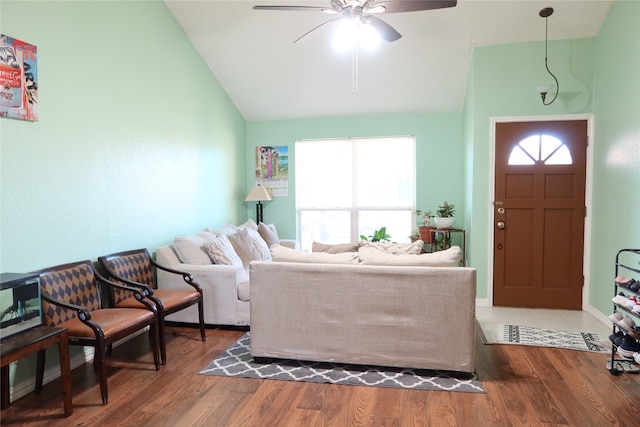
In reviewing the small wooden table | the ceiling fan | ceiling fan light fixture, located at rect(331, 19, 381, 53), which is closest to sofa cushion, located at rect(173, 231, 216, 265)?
the small wooden table

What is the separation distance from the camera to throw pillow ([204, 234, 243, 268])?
3.88m

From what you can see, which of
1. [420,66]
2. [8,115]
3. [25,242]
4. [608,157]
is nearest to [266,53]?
[420,66]

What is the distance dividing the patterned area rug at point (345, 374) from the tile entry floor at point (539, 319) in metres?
0.96

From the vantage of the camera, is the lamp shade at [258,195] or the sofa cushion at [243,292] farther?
the lamp shade at [258,195]

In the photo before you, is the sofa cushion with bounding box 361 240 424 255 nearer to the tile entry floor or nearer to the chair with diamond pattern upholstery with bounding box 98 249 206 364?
the tile entry floor

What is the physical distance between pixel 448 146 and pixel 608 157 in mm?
2123

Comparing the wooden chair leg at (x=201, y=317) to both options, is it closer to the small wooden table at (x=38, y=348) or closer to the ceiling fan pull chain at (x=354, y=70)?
the small wooden table at (x=38, y=348)

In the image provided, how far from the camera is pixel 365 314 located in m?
2.74

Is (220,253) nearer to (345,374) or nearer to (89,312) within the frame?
(89,312)

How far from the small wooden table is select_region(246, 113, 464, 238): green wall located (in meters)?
4.17

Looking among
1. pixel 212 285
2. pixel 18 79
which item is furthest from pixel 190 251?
pixel 18 79

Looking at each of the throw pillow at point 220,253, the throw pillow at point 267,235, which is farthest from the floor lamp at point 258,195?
the throw pillow at point 220,253

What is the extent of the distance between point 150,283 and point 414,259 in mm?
2297

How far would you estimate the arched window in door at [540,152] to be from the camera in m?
4.27
